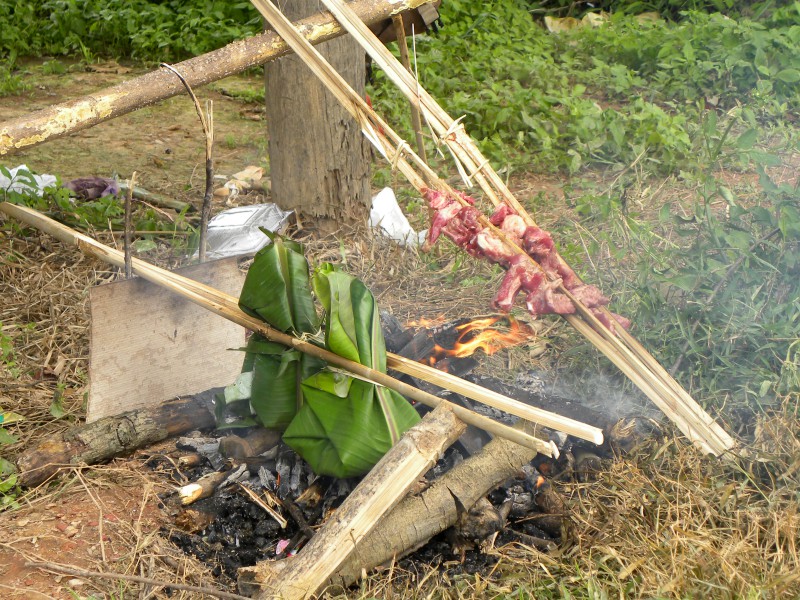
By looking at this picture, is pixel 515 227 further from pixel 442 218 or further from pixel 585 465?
pixel 585 465

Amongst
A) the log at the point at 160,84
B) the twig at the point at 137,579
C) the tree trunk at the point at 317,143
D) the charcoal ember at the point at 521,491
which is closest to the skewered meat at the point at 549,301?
the charcoal ember at the point at 521,491

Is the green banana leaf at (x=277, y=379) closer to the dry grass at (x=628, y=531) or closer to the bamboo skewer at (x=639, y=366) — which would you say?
the dry grass at (x=628, y=531)

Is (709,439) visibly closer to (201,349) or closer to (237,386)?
(237,386)

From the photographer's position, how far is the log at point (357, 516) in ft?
7.50

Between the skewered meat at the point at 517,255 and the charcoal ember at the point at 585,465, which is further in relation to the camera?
the charcoal ember at the point at 585,465

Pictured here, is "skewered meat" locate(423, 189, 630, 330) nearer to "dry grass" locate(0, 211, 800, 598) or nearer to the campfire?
the campfire

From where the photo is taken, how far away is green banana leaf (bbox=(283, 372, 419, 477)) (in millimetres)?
2791

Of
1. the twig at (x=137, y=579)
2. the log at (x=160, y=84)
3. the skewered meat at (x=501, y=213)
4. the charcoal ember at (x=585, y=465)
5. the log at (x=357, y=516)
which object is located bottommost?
the charcoal ember at (x=585, y=465)

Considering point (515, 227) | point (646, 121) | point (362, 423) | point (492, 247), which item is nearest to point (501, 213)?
point (515, 227)

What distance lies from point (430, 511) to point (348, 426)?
0.38 meters

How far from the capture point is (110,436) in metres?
3.11

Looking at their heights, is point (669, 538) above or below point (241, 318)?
below

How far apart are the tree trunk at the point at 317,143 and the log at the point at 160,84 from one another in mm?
778

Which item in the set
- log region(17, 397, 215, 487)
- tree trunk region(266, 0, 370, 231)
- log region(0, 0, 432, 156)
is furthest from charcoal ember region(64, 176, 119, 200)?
log region(17, 397, 215, 487)
